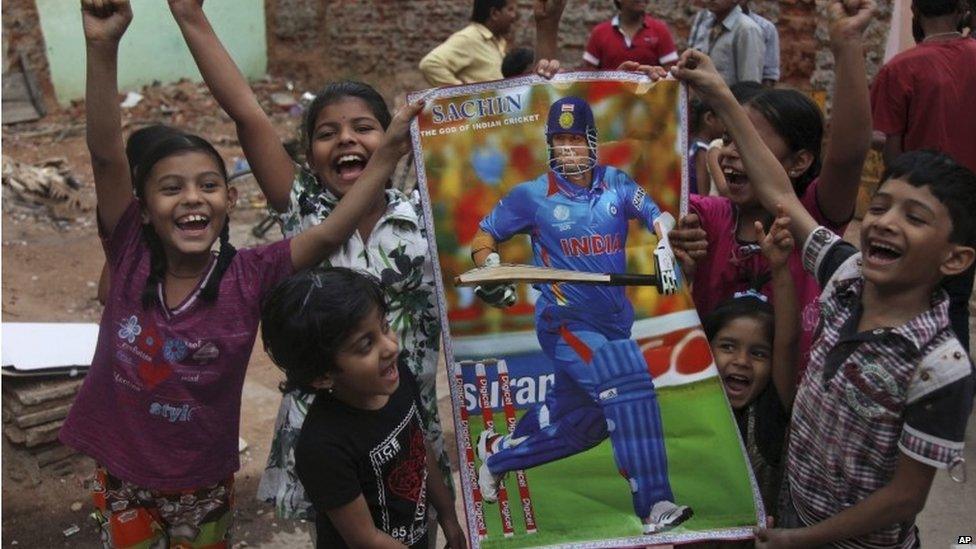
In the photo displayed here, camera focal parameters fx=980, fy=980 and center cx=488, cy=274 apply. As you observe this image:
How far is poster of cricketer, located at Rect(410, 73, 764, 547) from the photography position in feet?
7.12

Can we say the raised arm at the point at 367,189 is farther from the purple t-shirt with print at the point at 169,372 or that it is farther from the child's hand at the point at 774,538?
the child's hand at the point at 774,538

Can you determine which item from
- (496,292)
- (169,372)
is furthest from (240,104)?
(496,292)

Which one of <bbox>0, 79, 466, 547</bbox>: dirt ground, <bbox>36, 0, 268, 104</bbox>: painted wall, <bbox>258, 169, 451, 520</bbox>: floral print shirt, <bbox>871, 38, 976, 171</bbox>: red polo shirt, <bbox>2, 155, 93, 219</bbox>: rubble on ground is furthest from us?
<bbox>36, 0, 268, 104</bbox>: painted wall

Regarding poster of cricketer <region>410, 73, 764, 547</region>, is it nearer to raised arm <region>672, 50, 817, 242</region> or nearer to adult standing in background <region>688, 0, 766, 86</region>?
raised arm <region>672, 50, 817, 242</region>

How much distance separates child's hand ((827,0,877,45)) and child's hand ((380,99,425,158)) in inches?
36.3

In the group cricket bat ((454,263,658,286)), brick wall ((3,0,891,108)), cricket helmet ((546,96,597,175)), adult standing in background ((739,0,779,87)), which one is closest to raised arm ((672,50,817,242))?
cricket helmet ((546,96,597,175))

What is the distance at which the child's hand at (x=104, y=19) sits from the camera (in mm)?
2129

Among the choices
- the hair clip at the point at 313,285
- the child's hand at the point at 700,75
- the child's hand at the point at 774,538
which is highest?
the child's hand at the point at 700,75

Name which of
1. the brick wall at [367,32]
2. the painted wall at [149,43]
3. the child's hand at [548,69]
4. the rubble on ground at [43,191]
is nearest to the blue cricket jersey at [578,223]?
the child's hand at [548,69]

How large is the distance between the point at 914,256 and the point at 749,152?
47 cm

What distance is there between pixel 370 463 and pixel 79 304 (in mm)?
4884

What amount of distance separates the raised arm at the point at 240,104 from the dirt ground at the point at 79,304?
5.96 feet

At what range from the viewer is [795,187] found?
250 centimetres

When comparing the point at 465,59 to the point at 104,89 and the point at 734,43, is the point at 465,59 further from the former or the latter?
the point at 104,89
